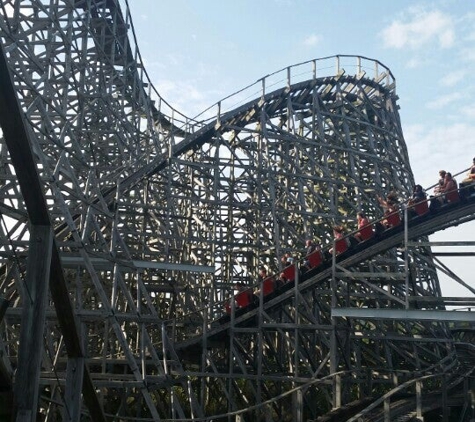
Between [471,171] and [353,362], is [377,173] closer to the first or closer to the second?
[353,362]

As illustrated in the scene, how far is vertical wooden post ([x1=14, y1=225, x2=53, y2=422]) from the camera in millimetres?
4410

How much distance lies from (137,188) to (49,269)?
941 cm

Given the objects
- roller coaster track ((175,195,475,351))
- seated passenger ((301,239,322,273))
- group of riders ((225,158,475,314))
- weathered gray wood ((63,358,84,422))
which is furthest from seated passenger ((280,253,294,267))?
weathered gray wood ((63,358,84,422))

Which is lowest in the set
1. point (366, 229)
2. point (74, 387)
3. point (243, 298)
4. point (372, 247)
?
point (74, 387)

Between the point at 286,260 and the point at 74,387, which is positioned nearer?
the point at 74,387

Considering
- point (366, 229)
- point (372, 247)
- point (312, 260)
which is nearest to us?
point (372, 247)

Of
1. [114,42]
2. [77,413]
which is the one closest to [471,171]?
[77,413]

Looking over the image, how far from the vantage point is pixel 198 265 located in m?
11.2

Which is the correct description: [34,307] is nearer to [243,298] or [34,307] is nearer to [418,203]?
[418,203]

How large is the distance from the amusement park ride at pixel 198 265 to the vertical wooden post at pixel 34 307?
0.5 inches

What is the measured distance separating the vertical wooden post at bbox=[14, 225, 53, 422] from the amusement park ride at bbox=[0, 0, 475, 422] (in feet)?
0.04

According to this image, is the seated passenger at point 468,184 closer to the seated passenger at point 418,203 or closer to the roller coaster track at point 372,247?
the roller coaster track at point 372,247

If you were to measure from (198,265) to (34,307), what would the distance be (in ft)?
21.8

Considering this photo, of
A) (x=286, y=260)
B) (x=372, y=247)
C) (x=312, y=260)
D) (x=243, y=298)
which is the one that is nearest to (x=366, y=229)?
(x=372, y=247)
